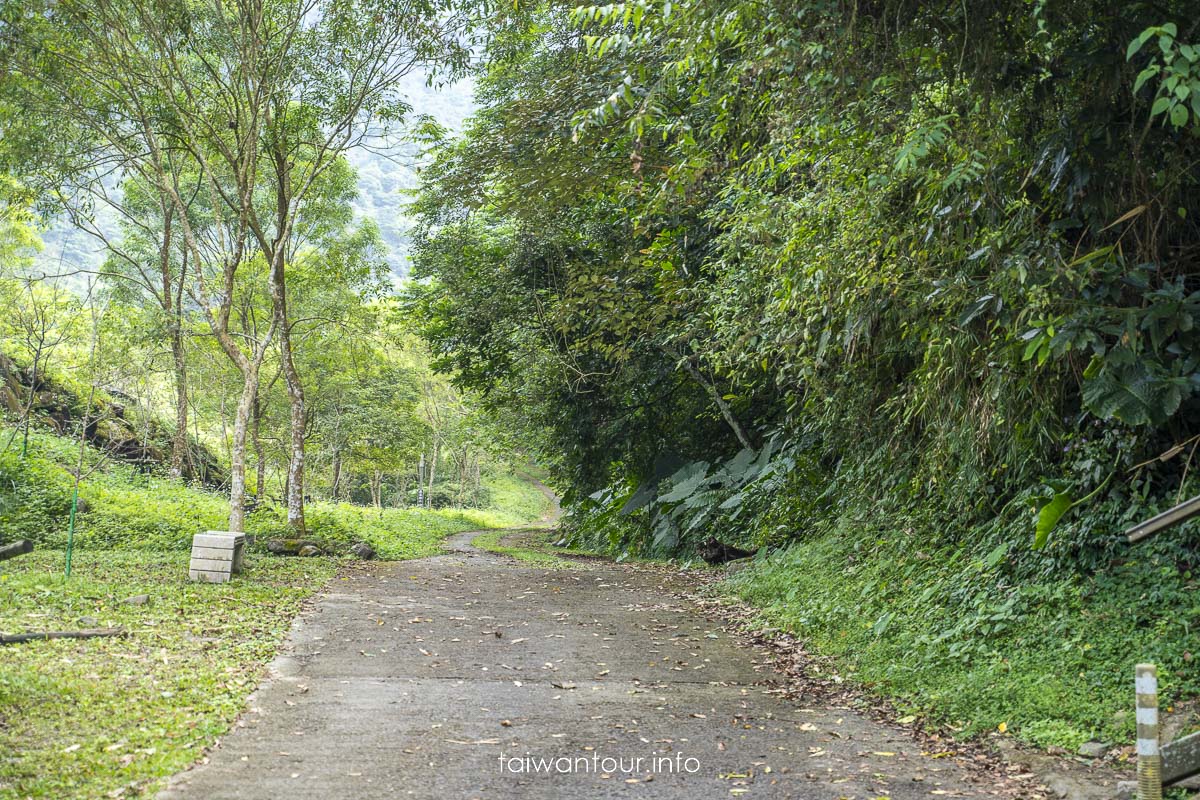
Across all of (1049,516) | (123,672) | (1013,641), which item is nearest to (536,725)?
(123,672)

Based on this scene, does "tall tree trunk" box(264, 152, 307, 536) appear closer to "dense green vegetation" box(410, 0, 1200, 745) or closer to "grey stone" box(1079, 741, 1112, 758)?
"dense green vegetation" box(410, 0, 1200, 745)

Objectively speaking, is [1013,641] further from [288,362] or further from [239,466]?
[288,362]

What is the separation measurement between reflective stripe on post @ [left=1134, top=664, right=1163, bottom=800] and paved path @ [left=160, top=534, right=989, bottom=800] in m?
1.08

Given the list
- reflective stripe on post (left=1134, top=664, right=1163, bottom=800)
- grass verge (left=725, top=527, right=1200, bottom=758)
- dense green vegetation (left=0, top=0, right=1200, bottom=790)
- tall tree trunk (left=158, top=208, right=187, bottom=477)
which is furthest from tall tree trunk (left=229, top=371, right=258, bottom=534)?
reflective stripe on post (left=1134, top=664, right=1163, bottom=800)

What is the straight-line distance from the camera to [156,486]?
59.6ft

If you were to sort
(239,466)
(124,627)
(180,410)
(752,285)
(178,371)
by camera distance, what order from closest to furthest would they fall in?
(124,627), (752,285), (239,466), (178,371), (180,410)

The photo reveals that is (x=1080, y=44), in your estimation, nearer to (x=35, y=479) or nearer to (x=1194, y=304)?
(x=1194, y=304)

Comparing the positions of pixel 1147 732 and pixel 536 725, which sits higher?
pixel 1147 732

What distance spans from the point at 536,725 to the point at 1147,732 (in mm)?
3107

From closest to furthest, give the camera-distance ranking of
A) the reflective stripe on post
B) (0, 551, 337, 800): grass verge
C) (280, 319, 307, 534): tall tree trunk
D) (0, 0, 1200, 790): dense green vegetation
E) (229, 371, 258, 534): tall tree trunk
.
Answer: the reflective stripe on post
(0, 551, 337, 800): grass verge
(0, 0, 1200, 790): dense green vegetation
(229, 371, 258, 534): tall tree trunk
(280, 319, 307, 534): tall tree trunk

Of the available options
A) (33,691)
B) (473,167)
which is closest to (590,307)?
(473,167)

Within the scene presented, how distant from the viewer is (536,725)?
→ 16.9ft

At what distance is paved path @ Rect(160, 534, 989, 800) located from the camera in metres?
4.21

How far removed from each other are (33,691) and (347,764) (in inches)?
83.6
